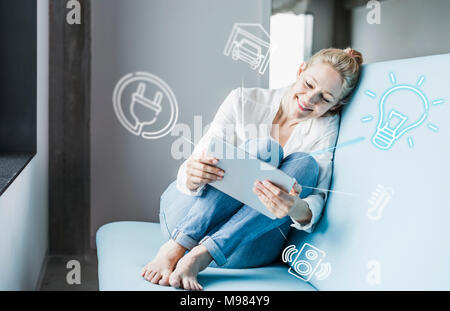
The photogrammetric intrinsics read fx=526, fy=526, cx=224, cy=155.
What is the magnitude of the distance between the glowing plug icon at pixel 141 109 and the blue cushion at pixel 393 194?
0.86m

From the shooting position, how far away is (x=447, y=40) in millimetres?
2686

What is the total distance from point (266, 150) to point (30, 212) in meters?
0.63

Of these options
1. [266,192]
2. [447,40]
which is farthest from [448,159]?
[447,40]

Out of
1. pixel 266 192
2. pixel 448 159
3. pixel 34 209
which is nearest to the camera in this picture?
pixel 448 159

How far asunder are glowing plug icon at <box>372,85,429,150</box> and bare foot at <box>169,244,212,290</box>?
15.5 inches

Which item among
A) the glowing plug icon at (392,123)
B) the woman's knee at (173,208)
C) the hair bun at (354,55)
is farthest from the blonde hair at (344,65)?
the woman's knee at (173,208)

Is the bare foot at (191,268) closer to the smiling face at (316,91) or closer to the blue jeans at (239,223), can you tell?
the blue jeans at (239,223)

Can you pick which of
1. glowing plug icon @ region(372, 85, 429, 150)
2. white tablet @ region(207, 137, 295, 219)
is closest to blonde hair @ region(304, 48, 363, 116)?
glowing plug icon @ region(372, 85, 429, 150)

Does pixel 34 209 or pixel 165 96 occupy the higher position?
pixel 165 96

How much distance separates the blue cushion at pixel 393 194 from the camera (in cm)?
79

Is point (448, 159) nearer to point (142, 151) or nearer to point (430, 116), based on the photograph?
point (430, 116)

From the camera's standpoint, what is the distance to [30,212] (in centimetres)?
131

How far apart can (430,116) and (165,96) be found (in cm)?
118

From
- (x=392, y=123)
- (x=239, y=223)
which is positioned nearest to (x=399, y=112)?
(x=392, y=123)
